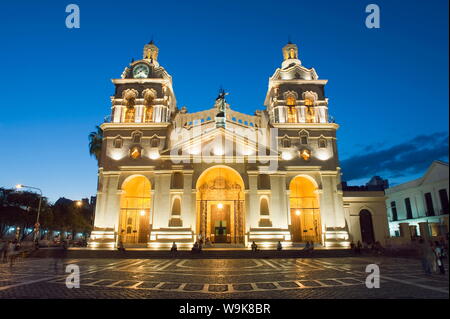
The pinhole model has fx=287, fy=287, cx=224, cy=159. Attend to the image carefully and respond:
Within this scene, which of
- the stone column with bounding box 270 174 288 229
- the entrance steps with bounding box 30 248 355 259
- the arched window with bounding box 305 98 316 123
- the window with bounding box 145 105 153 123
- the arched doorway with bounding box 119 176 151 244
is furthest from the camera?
the arched window with bounding box 305 98 316 123

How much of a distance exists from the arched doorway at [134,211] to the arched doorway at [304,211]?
50.6 ft

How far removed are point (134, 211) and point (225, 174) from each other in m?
10.4

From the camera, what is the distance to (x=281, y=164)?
93.2 ft

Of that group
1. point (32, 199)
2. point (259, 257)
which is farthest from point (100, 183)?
point (32, 199)

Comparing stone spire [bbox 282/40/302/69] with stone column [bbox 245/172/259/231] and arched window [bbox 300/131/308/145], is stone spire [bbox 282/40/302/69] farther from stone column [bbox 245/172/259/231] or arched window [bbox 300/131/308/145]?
stone column [bbox 245/172/259/231]

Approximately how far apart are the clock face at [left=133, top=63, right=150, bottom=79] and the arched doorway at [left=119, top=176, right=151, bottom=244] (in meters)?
11.3

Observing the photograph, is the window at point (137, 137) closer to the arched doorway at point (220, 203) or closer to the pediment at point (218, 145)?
the pediment at point (218, 145)

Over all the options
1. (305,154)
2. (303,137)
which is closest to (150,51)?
(303,137)

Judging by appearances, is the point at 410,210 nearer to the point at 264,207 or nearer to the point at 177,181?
the point at 264,207

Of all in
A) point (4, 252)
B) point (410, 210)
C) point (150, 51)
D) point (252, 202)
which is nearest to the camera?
point (4, 252)

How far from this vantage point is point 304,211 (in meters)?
30.9

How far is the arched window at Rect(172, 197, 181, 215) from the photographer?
2675 centimetres

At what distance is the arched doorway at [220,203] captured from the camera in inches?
1153

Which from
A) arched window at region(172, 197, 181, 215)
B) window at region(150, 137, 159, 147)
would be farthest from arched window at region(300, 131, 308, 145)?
window at region(150, 137, 159, 147)
